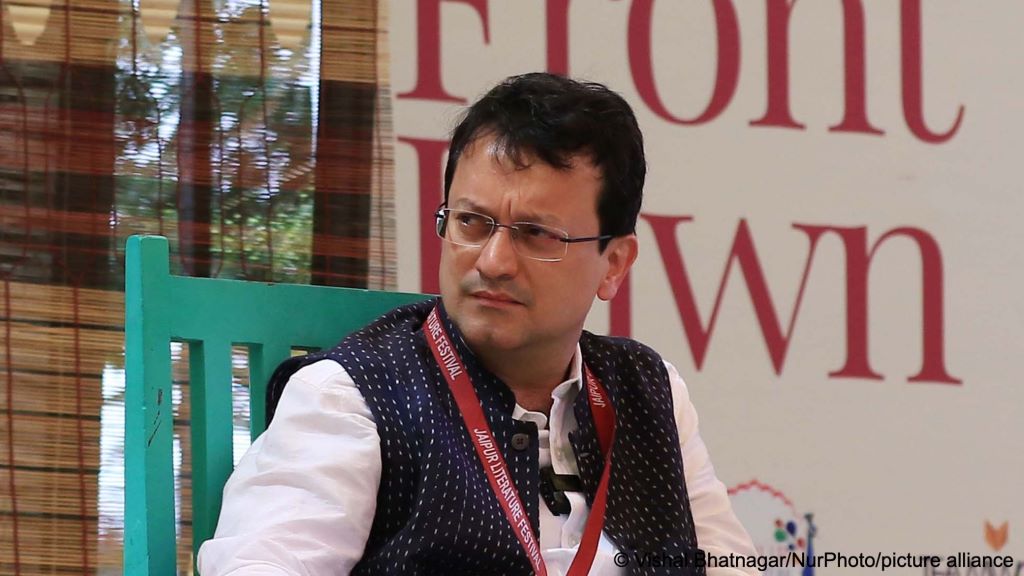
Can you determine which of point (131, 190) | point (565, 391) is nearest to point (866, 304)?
point (565, 391)

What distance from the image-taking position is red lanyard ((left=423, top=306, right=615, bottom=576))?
4.97ft

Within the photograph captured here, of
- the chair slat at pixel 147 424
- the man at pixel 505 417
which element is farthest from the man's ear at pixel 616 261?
the chair slat at pixel 147 424

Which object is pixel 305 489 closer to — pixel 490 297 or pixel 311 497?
pixel 311 497

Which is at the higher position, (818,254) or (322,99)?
(322,99)

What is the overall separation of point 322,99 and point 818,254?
1.00 metres

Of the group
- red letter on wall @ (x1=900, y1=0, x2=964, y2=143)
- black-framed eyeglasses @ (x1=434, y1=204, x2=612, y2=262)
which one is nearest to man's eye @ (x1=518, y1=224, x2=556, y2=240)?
black-framed eyeglasses @ (x1=434, y1=204, x2=612, y2=262)

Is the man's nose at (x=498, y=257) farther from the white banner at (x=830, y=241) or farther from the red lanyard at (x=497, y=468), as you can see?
the white banner at (x=830, y=241)

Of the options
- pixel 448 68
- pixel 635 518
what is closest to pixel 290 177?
pixel 448 68

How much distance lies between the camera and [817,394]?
2592 mm

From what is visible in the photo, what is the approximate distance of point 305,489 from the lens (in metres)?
1.40

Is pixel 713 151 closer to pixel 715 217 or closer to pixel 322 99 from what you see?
pixel 715 217

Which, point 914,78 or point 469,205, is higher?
point 914,78

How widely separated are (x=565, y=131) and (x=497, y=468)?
402 millimetres

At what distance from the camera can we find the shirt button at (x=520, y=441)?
1.57 metres
